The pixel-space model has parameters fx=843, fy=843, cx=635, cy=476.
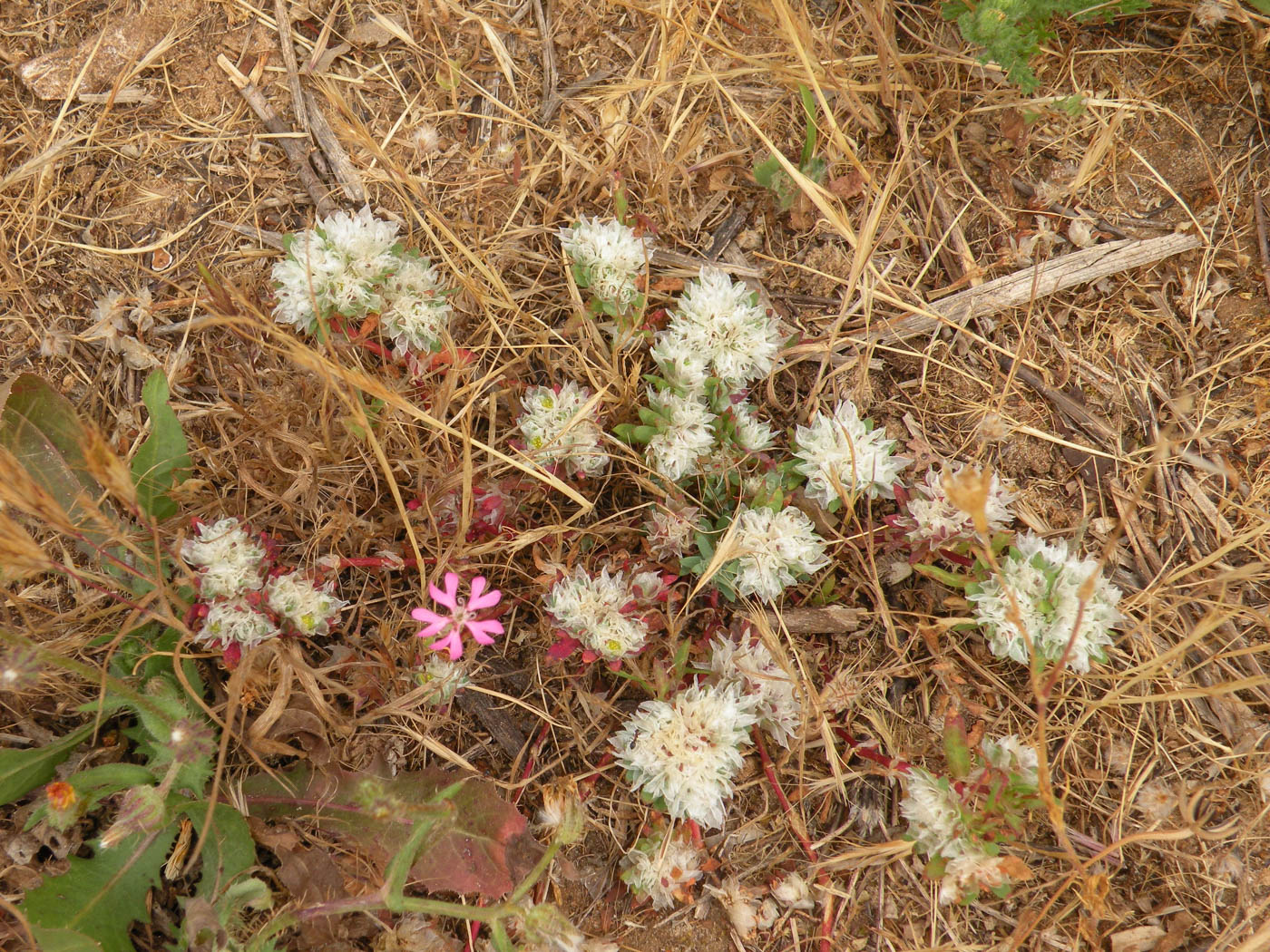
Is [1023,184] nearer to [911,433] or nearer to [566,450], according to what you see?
[911,433]

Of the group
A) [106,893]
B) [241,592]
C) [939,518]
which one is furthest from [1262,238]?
→ [106,893]

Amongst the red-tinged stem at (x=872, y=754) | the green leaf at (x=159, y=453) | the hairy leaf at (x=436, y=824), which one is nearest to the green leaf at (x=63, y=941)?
the hairy leaf at (x=436, y=824)

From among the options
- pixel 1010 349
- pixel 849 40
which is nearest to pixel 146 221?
pixel 849 40

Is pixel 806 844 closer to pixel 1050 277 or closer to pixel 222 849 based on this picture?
pixel 222 849

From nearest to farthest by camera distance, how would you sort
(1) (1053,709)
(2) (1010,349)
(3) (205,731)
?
1. (3) (205,731)
2. (1) (1053,709)
3. (2) (1010,349)

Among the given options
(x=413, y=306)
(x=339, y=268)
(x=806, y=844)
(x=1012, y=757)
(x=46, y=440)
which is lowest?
(x=806, y=844)

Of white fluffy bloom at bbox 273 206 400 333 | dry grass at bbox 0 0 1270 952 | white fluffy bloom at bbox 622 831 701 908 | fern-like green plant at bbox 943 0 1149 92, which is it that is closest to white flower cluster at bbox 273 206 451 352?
white fluffy bloom at bbox 273 206 400 333
